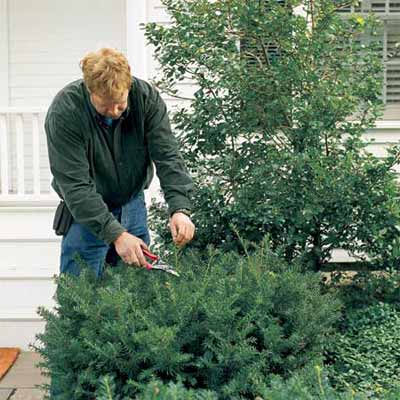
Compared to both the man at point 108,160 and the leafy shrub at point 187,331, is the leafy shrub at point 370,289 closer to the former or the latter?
the leafy shrub at point 187,331

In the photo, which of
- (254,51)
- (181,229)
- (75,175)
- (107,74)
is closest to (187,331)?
(181,229)

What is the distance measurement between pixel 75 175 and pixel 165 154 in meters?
0.49

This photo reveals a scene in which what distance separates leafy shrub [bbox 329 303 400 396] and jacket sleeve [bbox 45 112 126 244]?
1261 mm

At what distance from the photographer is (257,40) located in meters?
5.07

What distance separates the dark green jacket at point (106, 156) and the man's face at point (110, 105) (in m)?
0.13

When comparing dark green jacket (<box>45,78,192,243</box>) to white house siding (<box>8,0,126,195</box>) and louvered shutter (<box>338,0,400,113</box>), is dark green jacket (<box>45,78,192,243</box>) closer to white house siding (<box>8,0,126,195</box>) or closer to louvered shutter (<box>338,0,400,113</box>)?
louvered shutter (<box>338,0,400,113</box>)

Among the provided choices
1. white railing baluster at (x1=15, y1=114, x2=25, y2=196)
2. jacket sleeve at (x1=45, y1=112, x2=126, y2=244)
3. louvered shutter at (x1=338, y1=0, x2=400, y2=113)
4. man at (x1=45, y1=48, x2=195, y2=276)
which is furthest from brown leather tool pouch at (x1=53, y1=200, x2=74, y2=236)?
louvered shutter at (x1=338, y1=0, x2=400, y2=113)

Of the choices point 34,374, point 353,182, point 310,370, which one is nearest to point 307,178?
point 353,182

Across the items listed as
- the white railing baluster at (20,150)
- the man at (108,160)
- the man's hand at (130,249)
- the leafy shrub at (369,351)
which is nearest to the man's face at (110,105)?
the man at (108,160)

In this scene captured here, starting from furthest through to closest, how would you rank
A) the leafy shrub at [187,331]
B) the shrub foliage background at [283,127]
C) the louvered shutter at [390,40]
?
the louvered shutter at [390,40] < the shrub foliage background at [283,127] < the leafy shrub at [187,331]

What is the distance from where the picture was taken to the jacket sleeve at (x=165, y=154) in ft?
13.9

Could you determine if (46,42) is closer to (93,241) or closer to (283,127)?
(283,127)

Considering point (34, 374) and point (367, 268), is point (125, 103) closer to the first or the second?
point (367, 268)

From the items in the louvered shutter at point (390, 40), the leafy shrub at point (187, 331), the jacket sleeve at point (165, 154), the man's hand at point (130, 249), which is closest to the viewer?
the leafy shrub at point (187, 331)
